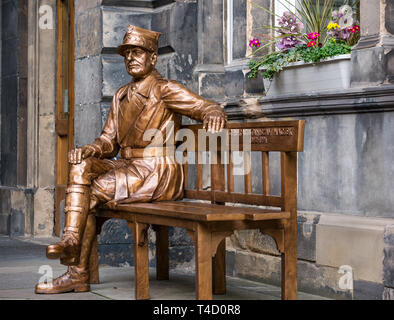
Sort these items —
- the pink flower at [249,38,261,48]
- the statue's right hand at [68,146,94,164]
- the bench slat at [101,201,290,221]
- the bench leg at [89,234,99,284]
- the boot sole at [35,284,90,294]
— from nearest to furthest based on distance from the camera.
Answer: the bench slat at [101,201,290,221]
the statue's right hand at [68,146,94,164]
the boot sole at [35,284,90,294]
the bench leg at [89,234,99,284]
the pink flower at [249,38,261,48]

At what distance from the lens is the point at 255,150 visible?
504cm

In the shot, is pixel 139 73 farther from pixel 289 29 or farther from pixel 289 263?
pixel 289 263

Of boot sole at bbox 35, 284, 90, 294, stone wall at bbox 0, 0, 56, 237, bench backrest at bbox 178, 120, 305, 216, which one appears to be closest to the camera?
bench backrest at bbox 178, 120, 305, 216

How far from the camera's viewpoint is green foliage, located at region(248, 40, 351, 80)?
5.64 metres

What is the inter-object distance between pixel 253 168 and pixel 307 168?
710mm

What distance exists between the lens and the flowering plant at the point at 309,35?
5723mm

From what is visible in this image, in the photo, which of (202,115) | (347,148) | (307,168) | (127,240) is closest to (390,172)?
(347,148)

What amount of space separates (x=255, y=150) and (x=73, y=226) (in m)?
1.27

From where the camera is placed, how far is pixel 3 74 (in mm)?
10258

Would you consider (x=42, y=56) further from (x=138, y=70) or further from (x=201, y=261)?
(x=201, y=261)

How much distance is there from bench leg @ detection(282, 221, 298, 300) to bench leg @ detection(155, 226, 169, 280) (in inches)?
60.9

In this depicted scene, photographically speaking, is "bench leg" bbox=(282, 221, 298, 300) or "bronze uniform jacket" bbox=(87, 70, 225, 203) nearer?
"bench leg" bbox=(282, 221, 298, 300)
